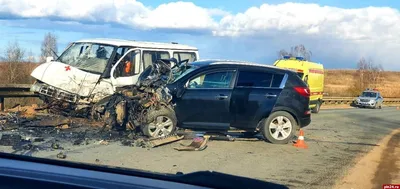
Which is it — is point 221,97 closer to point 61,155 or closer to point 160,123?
point 160,123

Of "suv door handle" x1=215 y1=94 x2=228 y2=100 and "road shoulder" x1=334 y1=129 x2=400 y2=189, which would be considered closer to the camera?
"road shoulder" x1=334 y1=129 x2=400 y2=189

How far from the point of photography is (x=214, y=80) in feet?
35.9

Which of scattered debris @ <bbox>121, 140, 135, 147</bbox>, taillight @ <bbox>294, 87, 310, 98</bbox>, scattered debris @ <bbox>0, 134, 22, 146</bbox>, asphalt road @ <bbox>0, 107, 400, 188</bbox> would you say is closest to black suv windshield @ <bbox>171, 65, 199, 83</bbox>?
asphalt road @ <bbox>0, 107, 400, 188</bbox>

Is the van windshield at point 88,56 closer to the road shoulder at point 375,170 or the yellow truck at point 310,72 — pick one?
the road shoulder at point 375,170

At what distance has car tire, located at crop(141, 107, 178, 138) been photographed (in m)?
10.3

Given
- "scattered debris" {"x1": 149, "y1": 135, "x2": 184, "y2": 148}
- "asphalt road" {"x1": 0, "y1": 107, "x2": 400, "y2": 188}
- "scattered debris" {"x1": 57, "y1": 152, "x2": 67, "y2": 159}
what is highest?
"scattered debris" {"x1": 57, "y1": 152, "x2": 67, "y2": 159}

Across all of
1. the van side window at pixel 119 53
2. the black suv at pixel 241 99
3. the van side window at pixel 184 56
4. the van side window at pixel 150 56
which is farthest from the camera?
the van side window at pixel 184 56

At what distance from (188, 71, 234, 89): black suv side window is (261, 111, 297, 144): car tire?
121cm

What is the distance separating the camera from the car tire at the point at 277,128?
36.2ft

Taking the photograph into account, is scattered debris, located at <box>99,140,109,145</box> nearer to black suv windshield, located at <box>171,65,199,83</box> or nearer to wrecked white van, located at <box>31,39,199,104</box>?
black suv windshield, located at <box>171,65,199,83</box>

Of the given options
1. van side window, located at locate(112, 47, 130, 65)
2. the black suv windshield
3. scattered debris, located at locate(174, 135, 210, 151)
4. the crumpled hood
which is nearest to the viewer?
scattered debris, located at locate(174, 135, 210, 151)

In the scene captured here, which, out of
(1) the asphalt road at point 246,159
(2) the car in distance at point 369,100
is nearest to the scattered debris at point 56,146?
(1) the asphalt road at point 246,159

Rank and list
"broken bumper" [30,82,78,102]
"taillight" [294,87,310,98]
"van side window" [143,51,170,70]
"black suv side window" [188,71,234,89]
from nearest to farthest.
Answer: "black suv side window" [188,71,234,89] < "taillight" [294,87,310,98] < "broken bumper" [30,82,78,102] < "van side window" [143,51,170,70]

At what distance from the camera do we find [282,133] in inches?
439
